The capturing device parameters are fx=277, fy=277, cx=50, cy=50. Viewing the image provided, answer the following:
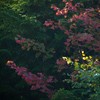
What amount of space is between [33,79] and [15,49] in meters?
1.37

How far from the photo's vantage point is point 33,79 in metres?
5.40

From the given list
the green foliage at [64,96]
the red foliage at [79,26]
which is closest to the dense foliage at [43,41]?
the red foliage at [79,26]

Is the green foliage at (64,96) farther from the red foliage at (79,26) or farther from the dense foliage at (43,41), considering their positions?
the red foliage at (79,26)

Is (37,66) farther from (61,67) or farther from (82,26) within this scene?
(82,26)

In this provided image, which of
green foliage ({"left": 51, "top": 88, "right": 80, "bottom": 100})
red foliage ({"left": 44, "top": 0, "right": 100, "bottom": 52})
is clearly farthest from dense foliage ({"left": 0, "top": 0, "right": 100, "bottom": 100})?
green foliage ({"left": 51, "top": 88, "right": 80, "bottom": 100})

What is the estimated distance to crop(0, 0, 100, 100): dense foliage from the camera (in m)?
5.73

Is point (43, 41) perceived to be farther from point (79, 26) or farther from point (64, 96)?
point (64, 96)

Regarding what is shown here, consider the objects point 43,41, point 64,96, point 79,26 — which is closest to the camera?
point 64,96

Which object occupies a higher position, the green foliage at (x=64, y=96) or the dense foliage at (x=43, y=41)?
the dense foliage at (x=43, y=41)

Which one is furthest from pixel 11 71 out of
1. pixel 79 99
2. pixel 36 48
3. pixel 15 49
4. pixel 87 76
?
pixel 87 76

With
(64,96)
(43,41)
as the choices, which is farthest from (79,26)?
(64,96)

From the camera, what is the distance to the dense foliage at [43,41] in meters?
5.73

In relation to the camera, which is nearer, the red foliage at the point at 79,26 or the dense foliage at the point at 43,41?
the red foliage at the point at 79,26

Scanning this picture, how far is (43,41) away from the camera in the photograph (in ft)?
21.0
